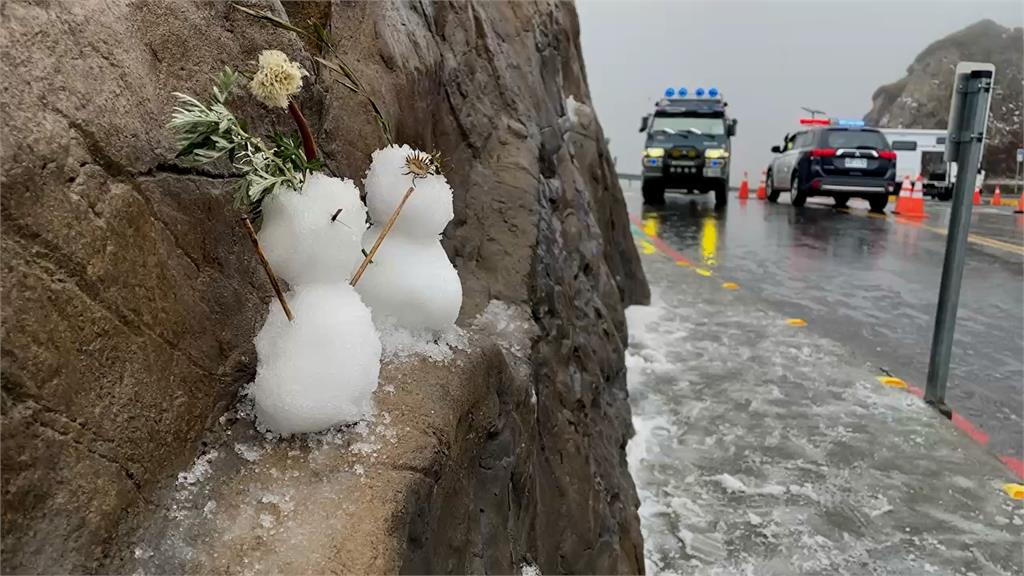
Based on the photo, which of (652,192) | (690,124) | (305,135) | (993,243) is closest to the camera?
(305,135)

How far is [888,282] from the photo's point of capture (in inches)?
355

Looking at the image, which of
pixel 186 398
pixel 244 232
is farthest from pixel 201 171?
Result: pixel 186 398

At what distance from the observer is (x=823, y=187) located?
16.4 m

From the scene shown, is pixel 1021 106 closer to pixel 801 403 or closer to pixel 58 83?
pixel 801 403

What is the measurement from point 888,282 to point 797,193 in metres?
9.11

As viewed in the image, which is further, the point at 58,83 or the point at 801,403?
the point at 801,403

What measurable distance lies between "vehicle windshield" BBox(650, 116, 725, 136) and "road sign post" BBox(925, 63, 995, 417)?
12.9 metres

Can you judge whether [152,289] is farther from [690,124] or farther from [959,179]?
[690,124]

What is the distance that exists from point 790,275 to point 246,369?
29.3 ft

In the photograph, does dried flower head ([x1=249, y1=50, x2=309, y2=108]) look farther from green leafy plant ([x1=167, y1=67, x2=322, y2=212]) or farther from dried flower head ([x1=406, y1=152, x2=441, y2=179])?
dried flower head ([x1=406, y1=152, x2=441, y2=179])

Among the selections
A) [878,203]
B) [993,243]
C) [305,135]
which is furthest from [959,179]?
[878,203]

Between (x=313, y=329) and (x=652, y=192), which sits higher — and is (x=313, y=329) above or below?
above

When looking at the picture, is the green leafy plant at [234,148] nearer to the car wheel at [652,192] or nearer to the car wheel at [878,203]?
the car wheel at [652,192]

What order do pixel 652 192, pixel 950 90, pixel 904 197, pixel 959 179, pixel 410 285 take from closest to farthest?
pixel 410 285
pixel 959 179
pixel 904 197
pixel 652 192
pixel 950 90
